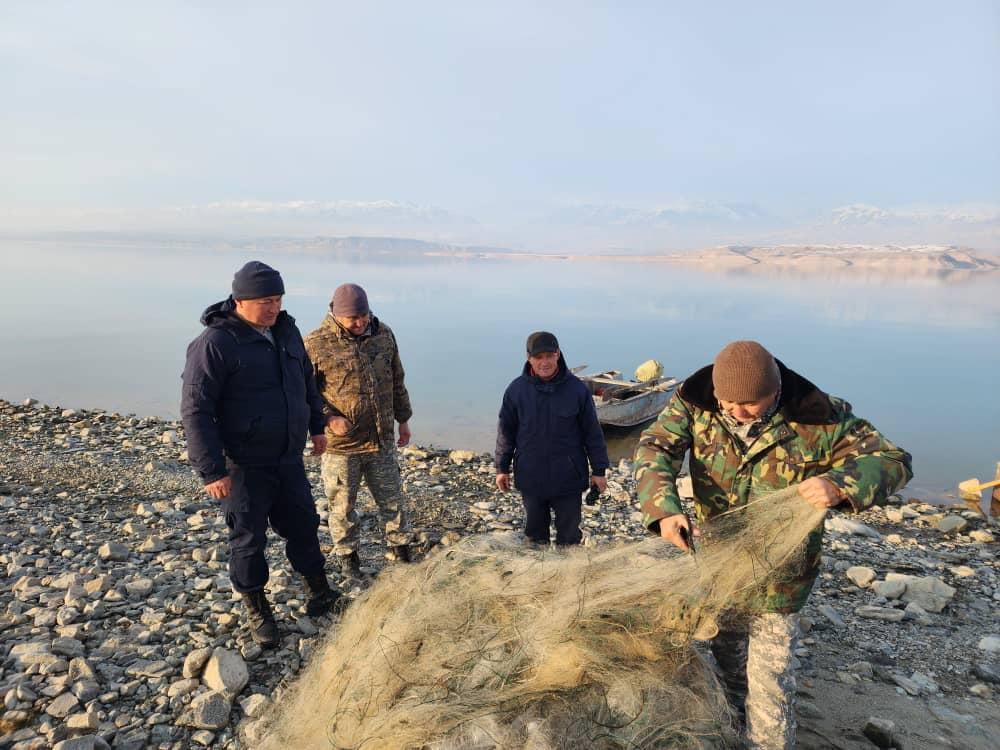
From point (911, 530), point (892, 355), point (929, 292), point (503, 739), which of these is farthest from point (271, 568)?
point (929, 292)

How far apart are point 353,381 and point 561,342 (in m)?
35.2

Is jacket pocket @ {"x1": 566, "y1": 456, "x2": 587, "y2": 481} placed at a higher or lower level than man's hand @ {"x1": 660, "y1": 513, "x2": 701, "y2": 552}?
lower

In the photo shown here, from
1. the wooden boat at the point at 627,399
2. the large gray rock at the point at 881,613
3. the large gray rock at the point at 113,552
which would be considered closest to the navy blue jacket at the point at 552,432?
the large gray rock at the point at 881,613

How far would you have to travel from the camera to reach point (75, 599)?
394cm

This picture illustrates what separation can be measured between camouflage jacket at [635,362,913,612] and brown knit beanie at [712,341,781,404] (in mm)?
240

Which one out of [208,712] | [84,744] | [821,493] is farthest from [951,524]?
[84,744]

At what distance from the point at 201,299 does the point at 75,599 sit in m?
56.0

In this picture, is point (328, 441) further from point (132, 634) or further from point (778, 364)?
point (778, 364)

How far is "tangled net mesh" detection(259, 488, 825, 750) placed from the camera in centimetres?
223

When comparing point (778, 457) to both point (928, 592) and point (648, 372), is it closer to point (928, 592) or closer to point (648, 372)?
point (928, 592)

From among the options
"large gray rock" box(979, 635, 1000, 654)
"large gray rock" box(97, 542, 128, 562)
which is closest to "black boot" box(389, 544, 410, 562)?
"large gray rock" box(97, 542, 128, 562)

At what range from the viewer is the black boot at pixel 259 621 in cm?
358

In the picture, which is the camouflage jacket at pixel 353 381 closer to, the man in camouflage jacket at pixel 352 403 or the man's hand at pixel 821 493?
the man in camouflage jacket at pixel 352 403

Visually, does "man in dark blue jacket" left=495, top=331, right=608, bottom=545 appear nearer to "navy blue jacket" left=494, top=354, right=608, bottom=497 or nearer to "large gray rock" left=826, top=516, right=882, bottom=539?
"navy blue jacket" left=494, top=354, right=608, bottom=497
